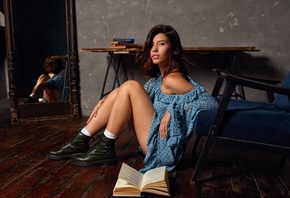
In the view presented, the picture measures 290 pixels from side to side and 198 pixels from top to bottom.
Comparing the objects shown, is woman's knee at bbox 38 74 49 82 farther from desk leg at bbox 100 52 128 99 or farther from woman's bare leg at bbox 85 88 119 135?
woman's bare leg at bbox 85 88 119 135

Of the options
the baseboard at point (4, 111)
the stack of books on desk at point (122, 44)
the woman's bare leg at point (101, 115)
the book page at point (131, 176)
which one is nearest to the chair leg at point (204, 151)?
the book page at point (131, 176)

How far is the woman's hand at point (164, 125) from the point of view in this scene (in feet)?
5.33

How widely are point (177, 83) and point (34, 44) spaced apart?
2065 millimetres

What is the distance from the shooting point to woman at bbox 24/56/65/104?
3.22m

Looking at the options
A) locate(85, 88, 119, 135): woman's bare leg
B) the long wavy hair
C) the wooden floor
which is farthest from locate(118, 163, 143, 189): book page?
the long wavy hair

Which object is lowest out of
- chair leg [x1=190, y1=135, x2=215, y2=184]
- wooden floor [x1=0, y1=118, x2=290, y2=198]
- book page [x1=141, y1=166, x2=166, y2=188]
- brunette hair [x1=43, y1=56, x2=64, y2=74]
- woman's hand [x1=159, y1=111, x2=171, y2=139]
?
wooden floor [x1=0, y1=118, x2=290, y2=198]

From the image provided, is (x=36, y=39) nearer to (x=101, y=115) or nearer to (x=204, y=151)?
(x=101, y=115)

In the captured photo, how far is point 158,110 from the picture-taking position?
1779mm

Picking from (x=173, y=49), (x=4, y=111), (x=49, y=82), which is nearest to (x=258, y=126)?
(x=173, y=49)

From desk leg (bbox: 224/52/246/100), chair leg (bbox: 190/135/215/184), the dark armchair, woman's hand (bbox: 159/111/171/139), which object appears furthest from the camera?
desk leg (bbox: 224/52/246/100)

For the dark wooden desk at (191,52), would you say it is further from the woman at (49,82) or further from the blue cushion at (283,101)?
the blue cushion at (283,101)

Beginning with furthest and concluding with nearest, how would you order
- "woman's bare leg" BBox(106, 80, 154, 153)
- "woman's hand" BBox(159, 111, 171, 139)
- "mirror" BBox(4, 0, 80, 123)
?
"mirror" BBox(4, 0, 80, 123) → "woman's bare leg" BBox(106, 80, 154, 153) → "woman's hand" BBox(159, 111, 171, 139)

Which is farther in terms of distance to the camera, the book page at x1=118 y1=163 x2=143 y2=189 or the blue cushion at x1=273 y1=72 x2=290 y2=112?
the blue cushion at x1=273 y1=72 x2=290 y2=112

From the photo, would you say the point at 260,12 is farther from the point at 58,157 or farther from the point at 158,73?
the point at 58,157
